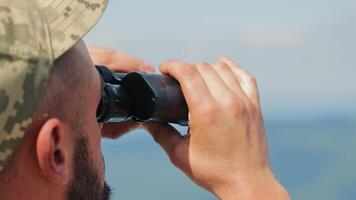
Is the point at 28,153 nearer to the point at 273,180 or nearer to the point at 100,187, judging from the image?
the point at 100,187

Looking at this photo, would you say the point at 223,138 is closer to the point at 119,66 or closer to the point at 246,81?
the point at 246,81

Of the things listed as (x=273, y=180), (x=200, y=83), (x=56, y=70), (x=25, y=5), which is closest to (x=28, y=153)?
(x=56, y=70)

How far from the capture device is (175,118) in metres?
2.01

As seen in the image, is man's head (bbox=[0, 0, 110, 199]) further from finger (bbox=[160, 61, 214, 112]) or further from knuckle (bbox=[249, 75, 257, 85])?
knuckle (bbox=[249, 75, 257, 85])

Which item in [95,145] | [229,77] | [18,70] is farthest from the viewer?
[229,77]

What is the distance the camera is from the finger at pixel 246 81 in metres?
1.99

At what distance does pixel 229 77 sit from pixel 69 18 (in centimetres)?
59

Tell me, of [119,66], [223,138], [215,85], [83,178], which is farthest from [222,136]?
[119,66]

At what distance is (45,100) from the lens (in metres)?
1.45

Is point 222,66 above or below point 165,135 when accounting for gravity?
above

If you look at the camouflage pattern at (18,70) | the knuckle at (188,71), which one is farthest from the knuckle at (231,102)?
the camouflage pattern at (18,70)

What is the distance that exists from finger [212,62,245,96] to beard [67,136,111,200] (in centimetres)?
49

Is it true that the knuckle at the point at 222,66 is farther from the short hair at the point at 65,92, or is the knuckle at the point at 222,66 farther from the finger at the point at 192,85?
the short hair at the point at 65,92

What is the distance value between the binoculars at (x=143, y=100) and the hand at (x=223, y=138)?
0.16 feet
